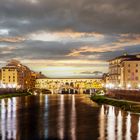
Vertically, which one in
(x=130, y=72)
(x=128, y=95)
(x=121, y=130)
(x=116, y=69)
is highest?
(x=116, y=69)

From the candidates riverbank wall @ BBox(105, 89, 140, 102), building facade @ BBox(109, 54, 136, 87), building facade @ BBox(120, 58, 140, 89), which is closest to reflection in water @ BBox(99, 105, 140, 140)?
riverbank wall @ BBox(105, 89, 140, 102)

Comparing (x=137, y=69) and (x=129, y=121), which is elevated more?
(x=137, y=69)

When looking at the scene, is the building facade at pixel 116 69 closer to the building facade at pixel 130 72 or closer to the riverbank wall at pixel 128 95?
the building facade at pixel 130 72

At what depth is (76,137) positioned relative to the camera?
134ft

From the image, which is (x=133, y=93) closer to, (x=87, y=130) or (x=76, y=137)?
(x=87, y=130)

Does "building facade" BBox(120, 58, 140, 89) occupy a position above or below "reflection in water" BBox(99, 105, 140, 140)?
above

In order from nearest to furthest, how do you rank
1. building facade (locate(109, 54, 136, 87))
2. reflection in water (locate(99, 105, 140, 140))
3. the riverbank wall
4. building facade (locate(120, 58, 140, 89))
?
1. reflection in water (locate(99, 105, 140, 140))
2. the riverbank wall
3. building facade (locate(120, 58, 140, 89))
4. building facade (locate(109, 54, 136, 87))

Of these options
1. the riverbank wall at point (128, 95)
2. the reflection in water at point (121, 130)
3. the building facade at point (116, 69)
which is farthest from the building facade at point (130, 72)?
the reflection in water at point (121, 130)

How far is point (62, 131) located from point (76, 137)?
454 cm

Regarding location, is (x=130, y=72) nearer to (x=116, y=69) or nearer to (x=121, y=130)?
(x=116, y=69)

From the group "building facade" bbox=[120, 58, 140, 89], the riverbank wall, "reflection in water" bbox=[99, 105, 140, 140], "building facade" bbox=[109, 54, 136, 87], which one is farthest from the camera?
"building facade" bbox=[109, 54, 136, 87]

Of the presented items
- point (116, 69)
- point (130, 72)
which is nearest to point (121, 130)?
point (130, 72)

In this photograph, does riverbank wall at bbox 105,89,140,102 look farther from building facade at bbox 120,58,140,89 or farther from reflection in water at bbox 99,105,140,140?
building facade at bbox 120,58,140,89

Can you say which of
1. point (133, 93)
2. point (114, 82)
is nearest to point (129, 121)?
point (133, 93)
